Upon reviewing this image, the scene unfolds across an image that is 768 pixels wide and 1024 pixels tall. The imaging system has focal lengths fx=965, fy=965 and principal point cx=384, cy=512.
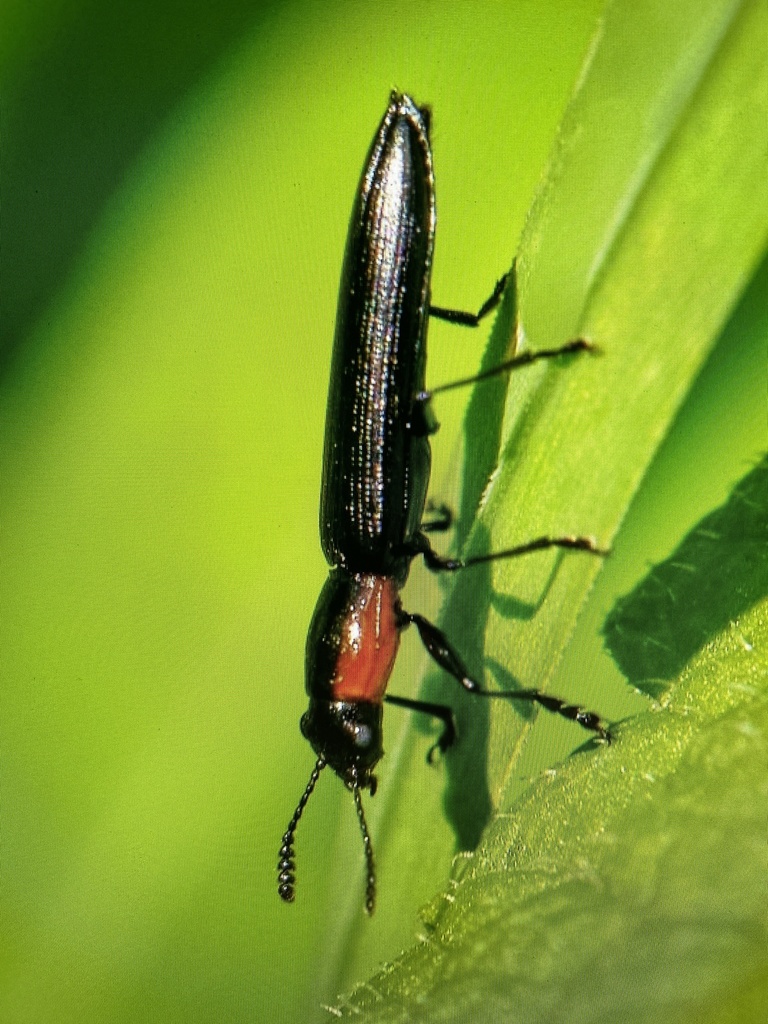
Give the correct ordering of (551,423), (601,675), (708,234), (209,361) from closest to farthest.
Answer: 1. (708,234)
2. (551,423)
3. (601,675)
4. (209,361)

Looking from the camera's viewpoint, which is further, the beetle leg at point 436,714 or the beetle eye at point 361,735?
the beetle eye at point 361,735

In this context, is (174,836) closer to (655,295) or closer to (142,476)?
(142,476)

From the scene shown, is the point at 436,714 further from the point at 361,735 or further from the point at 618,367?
the point at 618,367

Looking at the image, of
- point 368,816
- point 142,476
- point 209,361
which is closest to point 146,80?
point 209,361

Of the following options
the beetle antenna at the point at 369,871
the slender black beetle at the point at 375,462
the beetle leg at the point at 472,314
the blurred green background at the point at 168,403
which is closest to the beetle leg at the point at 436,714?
the slender black beetle at the point at 375,462

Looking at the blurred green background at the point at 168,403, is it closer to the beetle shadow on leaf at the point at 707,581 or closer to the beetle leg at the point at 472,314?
the beetle leg at the point at 472,314
